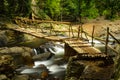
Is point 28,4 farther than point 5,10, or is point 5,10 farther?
point 28,4

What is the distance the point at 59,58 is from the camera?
17656mm

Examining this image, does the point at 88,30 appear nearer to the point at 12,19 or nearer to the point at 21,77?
the point at 12,19

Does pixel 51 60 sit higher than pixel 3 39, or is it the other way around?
pixel 3 39

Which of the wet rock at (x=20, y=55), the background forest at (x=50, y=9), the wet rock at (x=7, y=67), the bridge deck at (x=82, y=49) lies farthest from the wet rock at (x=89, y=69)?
the background forest at (x=50, y=9)

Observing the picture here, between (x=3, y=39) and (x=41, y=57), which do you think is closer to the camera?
(x=41, y=57)

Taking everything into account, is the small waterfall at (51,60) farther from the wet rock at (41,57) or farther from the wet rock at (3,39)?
the wet rock at (3,39)

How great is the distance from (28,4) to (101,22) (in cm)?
1511

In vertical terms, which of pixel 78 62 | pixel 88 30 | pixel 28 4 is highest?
pixel 28 4

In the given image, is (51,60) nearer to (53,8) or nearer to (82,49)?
(82,49)

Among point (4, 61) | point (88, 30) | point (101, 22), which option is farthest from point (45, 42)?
point (101, 22)

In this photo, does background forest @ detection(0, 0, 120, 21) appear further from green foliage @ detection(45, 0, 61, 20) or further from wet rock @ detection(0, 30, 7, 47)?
wet rock @ detection(0, 30, 7, 47)

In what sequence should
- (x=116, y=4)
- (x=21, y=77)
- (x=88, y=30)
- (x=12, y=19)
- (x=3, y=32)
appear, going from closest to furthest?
1. (x=116, y=4)
2. (x=21, y=77)
3. (x=3, y=32)
4. (x=12, y=19)
5. (x=88, y=30)

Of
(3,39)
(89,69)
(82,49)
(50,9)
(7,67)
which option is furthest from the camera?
(50,9)

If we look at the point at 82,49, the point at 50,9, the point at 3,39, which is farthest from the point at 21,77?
the point at 50,9
